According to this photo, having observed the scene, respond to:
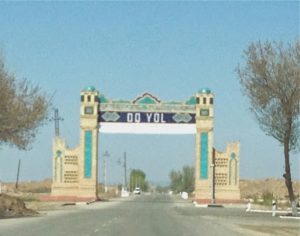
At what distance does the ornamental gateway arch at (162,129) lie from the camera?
7894 cm

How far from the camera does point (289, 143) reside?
46.9 m

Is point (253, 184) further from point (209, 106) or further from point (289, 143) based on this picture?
point (289, 143)

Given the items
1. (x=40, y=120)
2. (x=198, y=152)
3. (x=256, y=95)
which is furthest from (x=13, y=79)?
(x=198, y=152)

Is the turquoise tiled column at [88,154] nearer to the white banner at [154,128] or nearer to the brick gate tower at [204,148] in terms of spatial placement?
the white banner at [154,128]

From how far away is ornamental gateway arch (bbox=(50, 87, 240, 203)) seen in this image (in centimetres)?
7894

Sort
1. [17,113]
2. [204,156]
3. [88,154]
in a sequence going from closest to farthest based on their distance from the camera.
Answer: [17,113]
[204,156]
[88,154]

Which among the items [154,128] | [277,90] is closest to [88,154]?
[154,128]

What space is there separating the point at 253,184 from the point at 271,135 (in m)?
98.3

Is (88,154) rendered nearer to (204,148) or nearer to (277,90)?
(204,148)

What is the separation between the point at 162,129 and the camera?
79688 mm

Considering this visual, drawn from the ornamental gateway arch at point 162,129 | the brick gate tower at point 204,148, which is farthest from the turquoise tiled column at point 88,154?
the brick gate tower at point 204,148

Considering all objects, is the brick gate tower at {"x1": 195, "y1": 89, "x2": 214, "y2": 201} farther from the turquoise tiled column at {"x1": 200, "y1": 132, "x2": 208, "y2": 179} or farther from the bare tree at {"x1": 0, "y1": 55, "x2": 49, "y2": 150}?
the bare tree at {"x1": 0, "y1": 55, "x2": 49, "y2": 150}

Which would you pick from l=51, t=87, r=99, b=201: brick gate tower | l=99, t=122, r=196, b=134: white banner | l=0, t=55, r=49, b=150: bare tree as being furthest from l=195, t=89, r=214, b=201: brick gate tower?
l=0, t=55, r=49, b=150: bare tree

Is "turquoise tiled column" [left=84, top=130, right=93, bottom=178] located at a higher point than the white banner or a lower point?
lower
